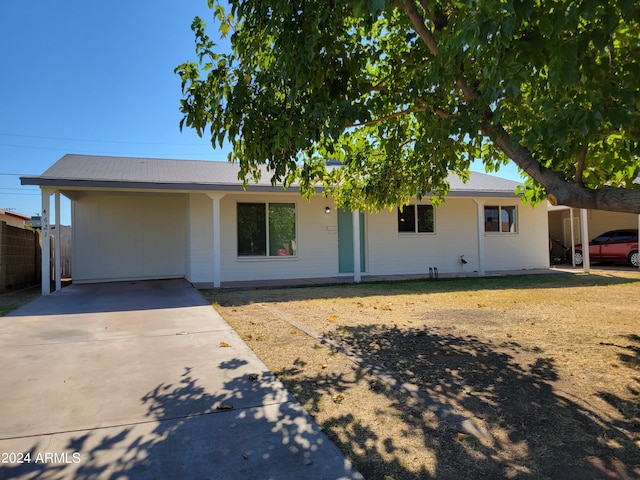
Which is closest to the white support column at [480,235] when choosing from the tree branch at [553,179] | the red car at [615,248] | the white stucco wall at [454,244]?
the white stucco wall at [454,244]

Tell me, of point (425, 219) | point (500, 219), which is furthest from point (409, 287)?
point (500, 219)

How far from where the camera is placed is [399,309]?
8.41m

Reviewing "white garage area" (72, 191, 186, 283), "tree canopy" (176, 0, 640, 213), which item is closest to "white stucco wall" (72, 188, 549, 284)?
"white garage area" (72, 191, 186, 283)

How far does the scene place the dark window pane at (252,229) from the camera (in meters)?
13.2

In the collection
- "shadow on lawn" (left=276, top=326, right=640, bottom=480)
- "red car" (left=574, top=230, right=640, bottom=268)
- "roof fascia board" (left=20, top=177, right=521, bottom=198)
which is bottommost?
"shadow on lawn" (left=276, top=326, right=640, bottom=480)

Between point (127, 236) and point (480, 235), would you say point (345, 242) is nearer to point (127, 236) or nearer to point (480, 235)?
point (480, 235)

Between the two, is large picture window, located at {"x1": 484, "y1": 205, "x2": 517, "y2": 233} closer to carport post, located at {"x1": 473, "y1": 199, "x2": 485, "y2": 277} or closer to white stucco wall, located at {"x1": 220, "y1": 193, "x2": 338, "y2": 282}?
Answer: carport post, located at {"x1": 473, "y1": 199, "x2": 485, "y2": 277}

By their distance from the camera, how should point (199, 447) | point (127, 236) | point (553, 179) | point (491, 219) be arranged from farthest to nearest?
point (491, 219) < point (127, 236) < point (553, 179) < point (199, 447)

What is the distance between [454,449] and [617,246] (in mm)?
18224

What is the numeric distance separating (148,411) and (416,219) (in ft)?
41.7

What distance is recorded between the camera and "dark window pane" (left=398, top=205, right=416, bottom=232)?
49.1ft

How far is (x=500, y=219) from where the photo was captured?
53.2 ft

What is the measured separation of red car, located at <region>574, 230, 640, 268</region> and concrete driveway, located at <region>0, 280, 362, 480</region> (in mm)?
16979

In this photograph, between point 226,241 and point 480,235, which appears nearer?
point 226,241
